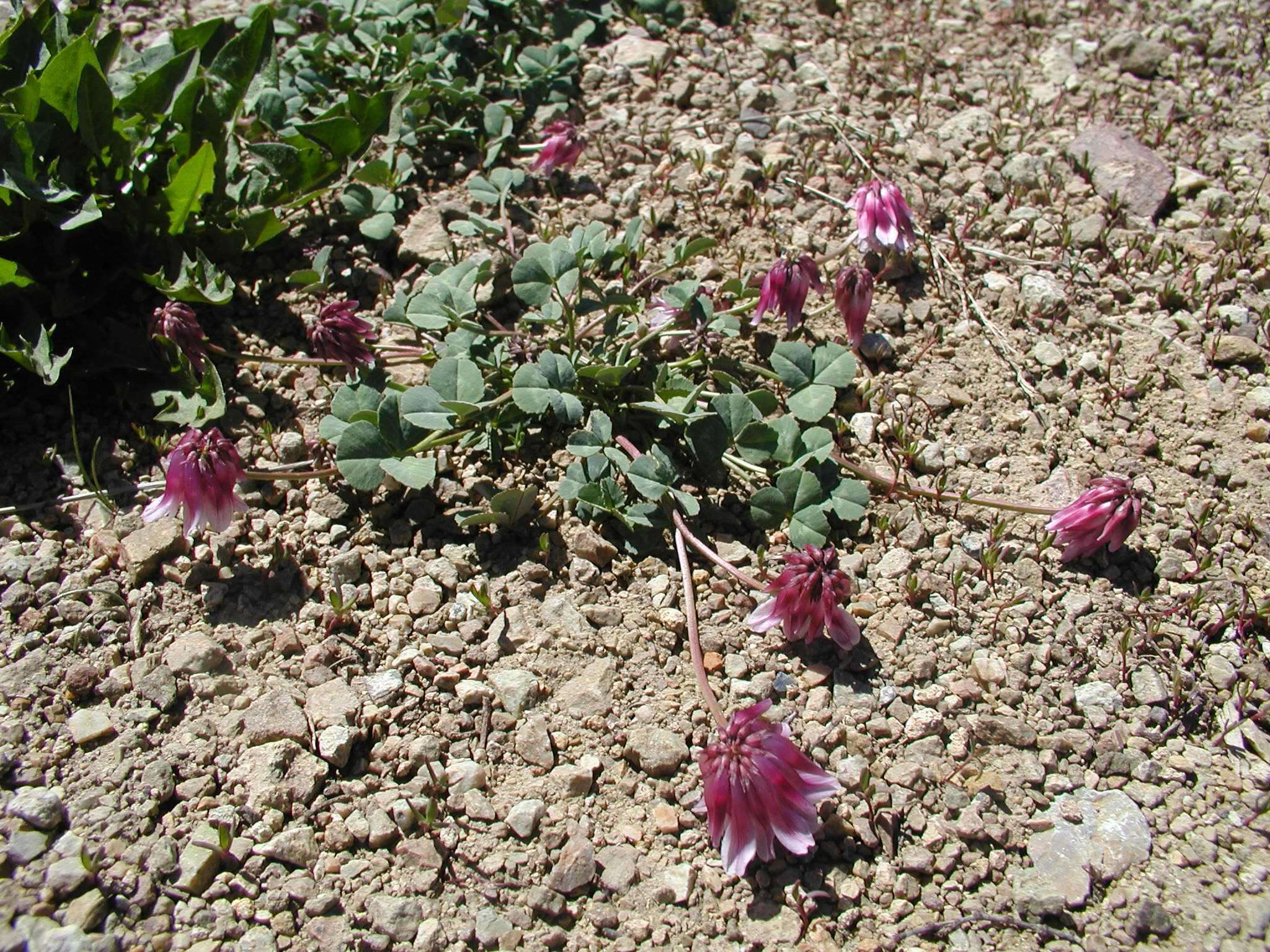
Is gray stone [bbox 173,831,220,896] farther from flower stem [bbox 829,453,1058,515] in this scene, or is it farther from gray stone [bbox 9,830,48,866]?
flower stem [bbox 829,453,1058,515]

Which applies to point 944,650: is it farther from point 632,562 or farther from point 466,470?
point 466,470

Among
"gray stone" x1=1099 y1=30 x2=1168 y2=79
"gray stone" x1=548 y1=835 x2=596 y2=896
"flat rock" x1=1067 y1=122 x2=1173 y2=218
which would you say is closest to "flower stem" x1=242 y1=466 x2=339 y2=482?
"gray stone" x1=548 y1=835 x2=596 y2=896

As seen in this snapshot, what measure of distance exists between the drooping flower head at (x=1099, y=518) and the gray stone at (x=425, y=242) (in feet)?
6.31

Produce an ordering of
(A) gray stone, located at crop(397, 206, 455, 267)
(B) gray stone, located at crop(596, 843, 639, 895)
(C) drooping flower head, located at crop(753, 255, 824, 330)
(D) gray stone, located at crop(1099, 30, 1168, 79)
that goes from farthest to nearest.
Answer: (D) gray stone, located at crop(1099, 30, 1168, 79) < (A) gray stone, located at crop(397, 206, 455, 267) < (C) drooping flower head, located at crop(753, 255, 824, 330) < (B) gray stone, located at crop(596, 843, 639, 895)

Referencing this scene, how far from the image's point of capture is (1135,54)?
4.00 m

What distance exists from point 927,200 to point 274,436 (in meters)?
2.17

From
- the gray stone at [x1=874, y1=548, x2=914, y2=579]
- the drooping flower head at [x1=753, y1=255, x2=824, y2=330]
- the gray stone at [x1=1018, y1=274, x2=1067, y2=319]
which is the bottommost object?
the gray stone at [x1=874, y1=548, x2=914, y2=579]

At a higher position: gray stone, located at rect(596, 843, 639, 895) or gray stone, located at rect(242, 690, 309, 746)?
gray stone, located at rect(242, 690, 309, 746)

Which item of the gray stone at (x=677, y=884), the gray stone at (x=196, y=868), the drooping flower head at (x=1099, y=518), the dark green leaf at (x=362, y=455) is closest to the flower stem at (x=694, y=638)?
the gray stone at (x=677, y=884)

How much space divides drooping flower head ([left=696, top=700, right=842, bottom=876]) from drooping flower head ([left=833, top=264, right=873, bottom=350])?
4.31 feet

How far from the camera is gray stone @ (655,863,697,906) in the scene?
206 cm

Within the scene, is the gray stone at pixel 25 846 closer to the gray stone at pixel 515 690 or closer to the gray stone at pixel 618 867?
the gray stone at pixel 515 690

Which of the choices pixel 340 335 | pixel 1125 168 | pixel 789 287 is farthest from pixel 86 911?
pixel 1125 168

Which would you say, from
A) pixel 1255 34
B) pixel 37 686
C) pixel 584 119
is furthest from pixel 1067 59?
pixel 37 686
